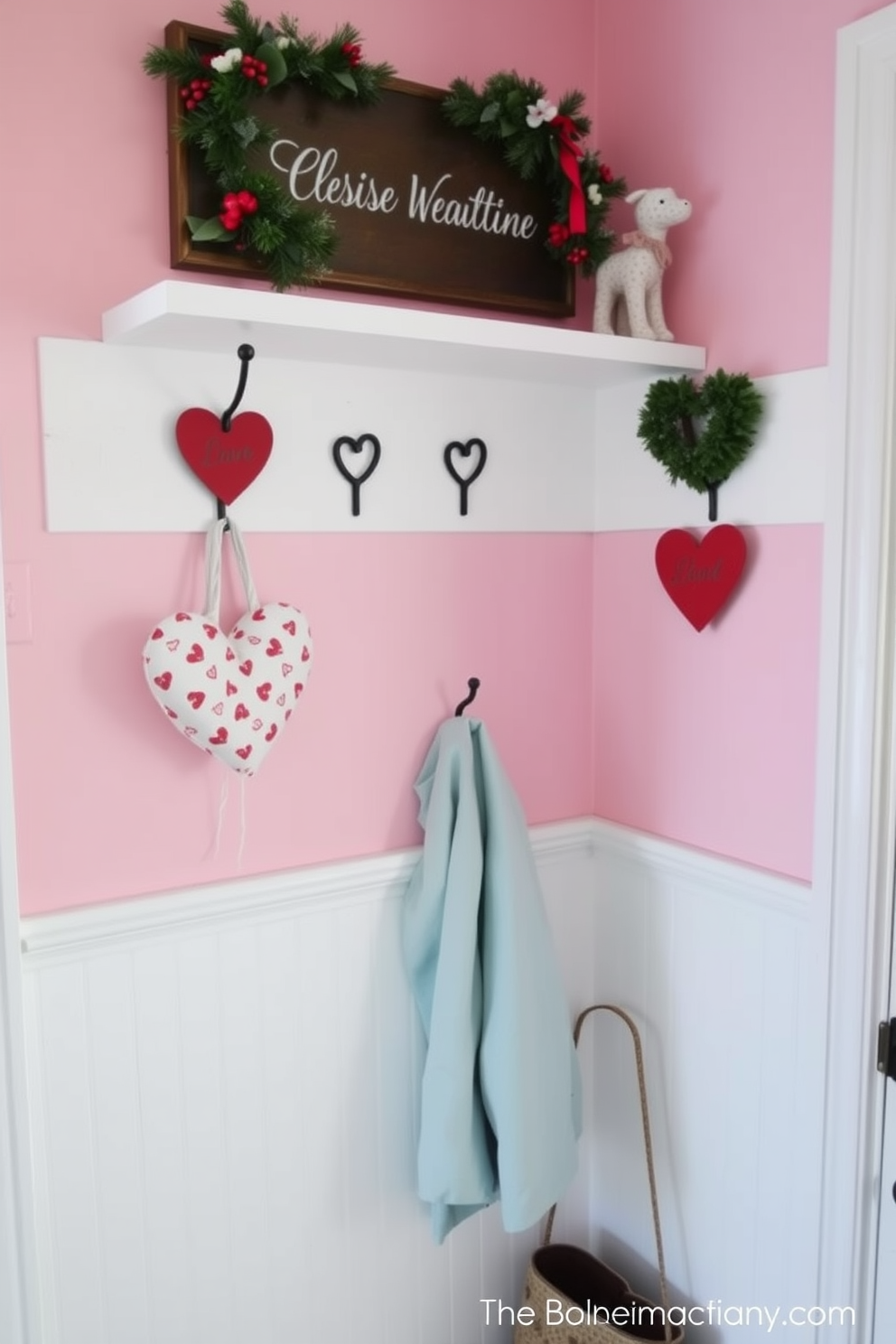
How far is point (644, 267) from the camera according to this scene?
1.52 meters

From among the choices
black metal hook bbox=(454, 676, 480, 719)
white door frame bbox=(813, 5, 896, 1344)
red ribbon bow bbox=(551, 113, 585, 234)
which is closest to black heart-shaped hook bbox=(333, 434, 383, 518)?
black metal hook bbox=(454, 676, 480, 719)

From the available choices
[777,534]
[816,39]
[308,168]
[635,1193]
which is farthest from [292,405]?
[635,1193]

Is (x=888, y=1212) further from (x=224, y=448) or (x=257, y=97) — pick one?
(x=257, y=97)

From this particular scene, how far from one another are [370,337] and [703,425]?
50 cm

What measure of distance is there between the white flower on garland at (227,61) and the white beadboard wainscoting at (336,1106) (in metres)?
0.97

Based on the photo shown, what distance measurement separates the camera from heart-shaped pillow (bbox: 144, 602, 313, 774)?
1.31 meters

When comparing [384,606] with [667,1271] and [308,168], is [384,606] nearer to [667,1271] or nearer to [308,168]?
[308,168]

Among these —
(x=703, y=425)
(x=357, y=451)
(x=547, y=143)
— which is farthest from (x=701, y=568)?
(x=547, y=143)

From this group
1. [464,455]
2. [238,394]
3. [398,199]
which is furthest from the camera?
[464,455]

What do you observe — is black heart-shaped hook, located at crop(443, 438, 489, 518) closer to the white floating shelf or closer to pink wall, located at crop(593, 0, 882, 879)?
the white floating shelf

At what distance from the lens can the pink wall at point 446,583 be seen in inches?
51.0

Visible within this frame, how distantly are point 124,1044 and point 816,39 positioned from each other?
149 cm

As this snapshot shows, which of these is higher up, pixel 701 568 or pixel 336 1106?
pixel 701 568

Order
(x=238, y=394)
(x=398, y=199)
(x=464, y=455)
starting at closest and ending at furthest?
1. (x=238, y=394)
2. (x=398, y=199)
3. (x=464, y=455)
